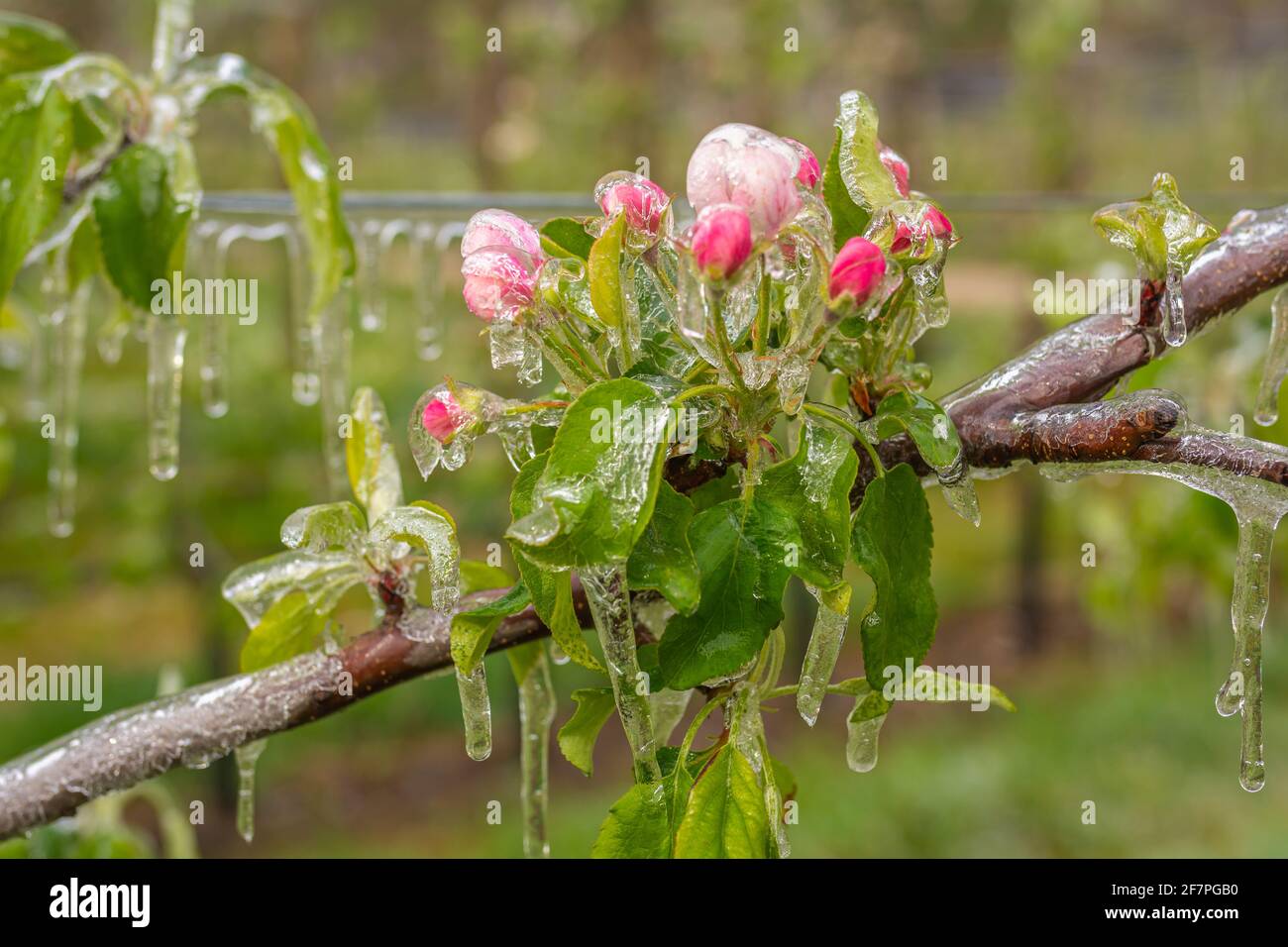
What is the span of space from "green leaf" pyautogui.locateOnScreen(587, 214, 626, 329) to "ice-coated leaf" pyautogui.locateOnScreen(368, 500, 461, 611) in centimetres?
8

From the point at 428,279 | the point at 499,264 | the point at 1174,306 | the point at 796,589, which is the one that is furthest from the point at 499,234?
the point at 796,589

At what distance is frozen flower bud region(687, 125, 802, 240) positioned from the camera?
0.99 ft

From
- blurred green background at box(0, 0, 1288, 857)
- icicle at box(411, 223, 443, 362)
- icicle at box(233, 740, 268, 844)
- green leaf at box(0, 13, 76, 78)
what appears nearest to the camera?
icicle at box(233, 740, 268, 844)

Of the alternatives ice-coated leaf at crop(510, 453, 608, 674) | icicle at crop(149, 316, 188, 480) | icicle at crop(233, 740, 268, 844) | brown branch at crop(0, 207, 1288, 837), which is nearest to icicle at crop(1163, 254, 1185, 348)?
brown branch at crop(0, 207, 1288, 837)

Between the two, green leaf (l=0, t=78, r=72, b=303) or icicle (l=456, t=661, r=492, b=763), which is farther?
green leaf (l=0, t=78, r=72, b=303)

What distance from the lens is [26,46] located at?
0.62 meters

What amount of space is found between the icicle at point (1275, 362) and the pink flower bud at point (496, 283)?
38 cm

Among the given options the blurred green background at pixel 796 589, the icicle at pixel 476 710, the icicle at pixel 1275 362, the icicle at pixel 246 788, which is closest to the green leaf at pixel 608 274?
the icicle at pixel 476 710

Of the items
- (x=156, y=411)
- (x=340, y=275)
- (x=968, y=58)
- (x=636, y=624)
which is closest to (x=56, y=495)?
(x=156, y=411)

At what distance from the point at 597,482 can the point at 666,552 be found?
0.04m

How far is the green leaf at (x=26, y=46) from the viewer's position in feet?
2.00

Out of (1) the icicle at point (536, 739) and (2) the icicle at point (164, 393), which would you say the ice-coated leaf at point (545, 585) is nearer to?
(1) the icicle at point (536, 739)

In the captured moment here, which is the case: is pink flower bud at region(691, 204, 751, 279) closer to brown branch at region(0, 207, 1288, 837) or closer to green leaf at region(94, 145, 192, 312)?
brown branch at region(0, 207, 1288, 837)
